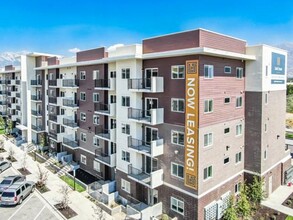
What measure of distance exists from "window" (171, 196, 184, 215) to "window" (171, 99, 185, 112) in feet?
23.2

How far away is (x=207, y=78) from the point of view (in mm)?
17688

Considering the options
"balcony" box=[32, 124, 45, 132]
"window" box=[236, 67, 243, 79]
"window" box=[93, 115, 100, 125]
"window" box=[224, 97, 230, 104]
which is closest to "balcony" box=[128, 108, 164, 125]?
"window" box=[224, 97, 230, 104]

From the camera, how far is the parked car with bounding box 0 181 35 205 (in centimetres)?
2180

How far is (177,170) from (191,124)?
402 centimetres

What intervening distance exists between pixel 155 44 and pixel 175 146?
8265mm

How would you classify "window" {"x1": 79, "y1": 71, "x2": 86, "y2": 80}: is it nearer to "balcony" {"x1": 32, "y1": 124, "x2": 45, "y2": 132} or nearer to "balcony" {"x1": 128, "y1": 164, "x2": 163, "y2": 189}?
"balcony" {"x1": 128, "y1": 164, "x2": 163, "y2": 189}

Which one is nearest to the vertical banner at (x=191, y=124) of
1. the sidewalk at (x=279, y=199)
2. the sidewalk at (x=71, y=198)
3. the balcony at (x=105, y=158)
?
the sidewalk at (x=71, y=198)

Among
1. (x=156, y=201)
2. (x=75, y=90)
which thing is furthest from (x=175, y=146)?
(x=75, y=90)

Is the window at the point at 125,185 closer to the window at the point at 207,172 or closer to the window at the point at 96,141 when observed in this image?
the window at the point at 96,141

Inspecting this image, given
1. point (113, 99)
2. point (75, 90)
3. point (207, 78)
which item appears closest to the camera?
point (207, 78)

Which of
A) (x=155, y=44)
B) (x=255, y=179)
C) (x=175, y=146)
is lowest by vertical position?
(x=255, y=179)

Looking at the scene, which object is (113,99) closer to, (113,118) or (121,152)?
(113,118)

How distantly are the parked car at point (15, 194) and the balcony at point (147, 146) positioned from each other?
36.9 ft

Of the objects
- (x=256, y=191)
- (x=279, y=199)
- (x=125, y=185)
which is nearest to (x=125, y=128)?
(x=125, y=185)
